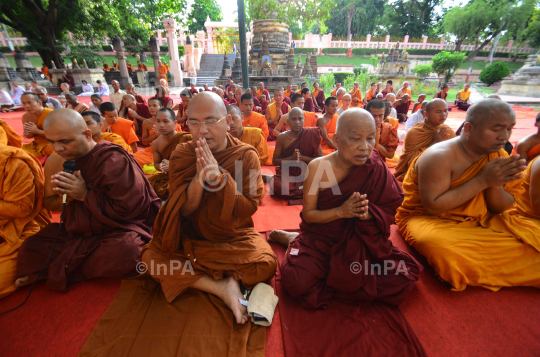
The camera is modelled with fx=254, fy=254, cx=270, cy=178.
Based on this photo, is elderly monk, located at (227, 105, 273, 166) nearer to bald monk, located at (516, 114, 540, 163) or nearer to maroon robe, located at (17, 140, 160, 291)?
maroon robe, located at (17, 140, 160, 291)

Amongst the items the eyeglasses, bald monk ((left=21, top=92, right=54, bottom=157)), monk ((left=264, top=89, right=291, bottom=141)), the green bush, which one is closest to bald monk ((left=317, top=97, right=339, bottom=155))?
monk ((left=264, top=89, right=291, bottom=141))

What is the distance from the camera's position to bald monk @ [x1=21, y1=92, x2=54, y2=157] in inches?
195

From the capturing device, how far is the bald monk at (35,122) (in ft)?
16.3

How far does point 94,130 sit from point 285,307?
360 cm

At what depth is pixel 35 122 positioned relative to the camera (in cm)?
529

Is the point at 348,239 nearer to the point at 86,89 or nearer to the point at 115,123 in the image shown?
the point at 115,123

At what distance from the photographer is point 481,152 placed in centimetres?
231

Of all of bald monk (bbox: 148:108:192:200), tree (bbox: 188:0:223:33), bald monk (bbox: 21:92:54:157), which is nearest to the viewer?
bald monk (bbox: 148:108:192:200)

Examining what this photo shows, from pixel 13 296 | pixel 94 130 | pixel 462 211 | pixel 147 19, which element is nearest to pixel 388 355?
pixel 462 211

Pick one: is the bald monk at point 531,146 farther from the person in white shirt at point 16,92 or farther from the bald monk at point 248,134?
the person in white shirt at point 16,92

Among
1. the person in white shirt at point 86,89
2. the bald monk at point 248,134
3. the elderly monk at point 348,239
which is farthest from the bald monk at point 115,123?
the person in white shirt at point 86,89

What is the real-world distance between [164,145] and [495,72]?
29.0m

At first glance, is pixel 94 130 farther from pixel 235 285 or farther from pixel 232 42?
pixel 232 42

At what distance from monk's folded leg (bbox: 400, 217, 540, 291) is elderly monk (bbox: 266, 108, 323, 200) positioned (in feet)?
7.91
